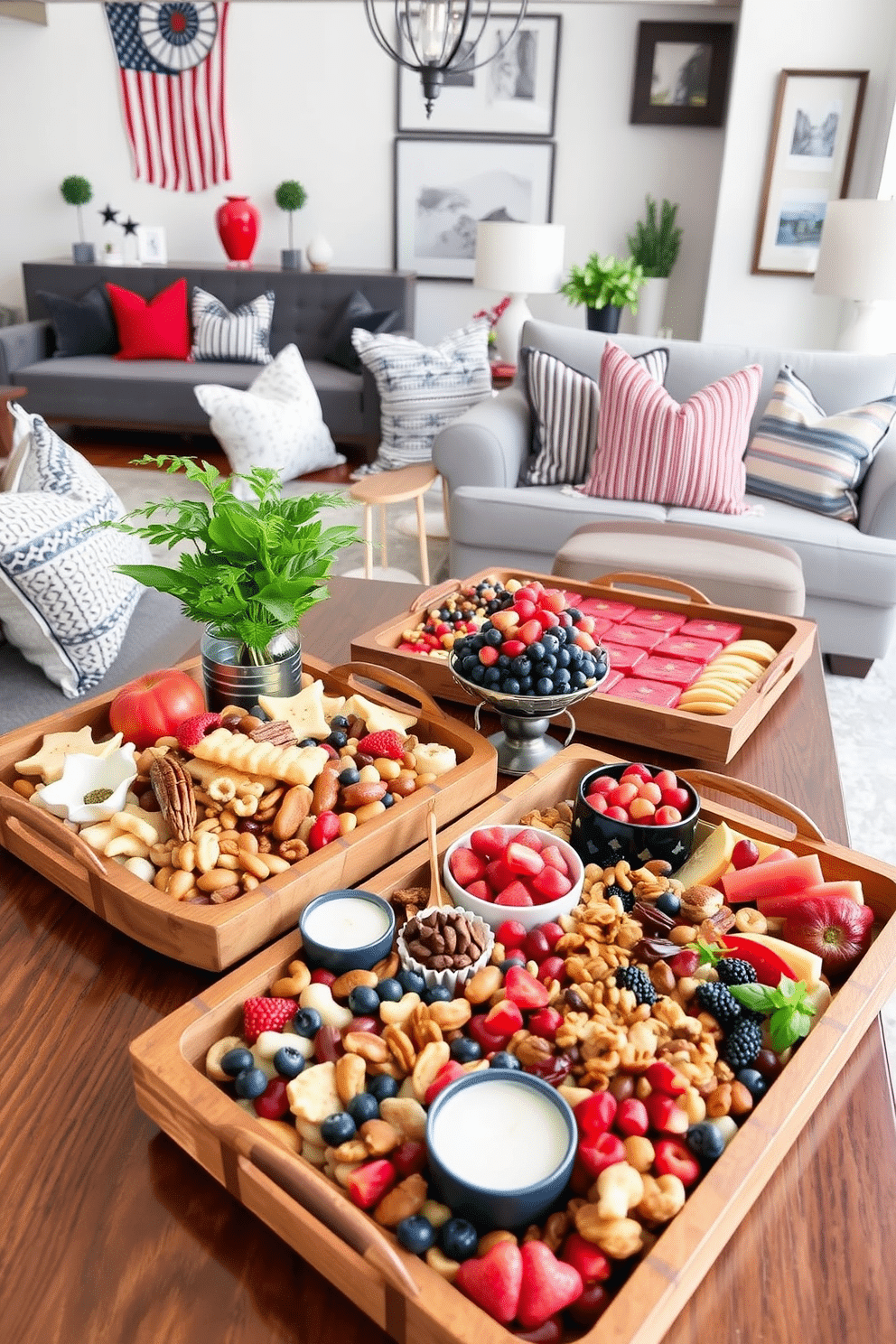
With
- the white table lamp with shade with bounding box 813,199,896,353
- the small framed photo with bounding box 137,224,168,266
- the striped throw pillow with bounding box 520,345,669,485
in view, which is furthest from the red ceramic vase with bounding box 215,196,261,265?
the white table lamp with shade with bounding box 813,199,896,353

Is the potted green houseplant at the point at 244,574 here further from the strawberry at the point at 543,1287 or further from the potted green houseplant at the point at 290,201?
the potted green houseplant at the point at 290,201

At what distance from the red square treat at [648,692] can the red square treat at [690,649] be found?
0.42 ft

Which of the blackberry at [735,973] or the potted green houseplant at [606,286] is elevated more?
the potted green houseplant at [606,286]

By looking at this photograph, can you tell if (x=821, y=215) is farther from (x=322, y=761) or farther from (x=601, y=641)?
(x=322, y=761)

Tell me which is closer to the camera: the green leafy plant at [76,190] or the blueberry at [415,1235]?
the blueberry at [415,1235]

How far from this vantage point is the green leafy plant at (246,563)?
123cm

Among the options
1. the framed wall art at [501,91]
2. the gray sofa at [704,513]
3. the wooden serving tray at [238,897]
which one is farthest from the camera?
the framed wall art at [501,91]

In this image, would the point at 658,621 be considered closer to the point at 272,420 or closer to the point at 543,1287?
the point at 543,1287

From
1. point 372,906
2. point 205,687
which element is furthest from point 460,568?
point 372,906

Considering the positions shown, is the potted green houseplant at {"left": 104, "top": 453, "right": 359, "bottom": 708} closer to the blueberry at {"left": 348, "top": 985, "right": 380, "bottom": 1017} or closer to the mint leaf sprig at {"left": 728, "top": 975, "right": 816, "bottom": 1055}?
the blueberry at {"left": 348, "top": 985, "right": 380, "bottom": 1017}

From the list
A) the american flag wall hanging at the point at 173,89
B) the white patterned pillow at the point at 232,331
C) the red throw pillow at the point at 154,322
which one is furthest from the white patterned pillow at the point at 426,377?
the american flag wall hanging at the point at 173,89

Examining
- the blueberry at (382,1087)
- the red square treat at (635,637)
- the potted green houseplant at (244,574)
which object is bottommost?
the red square treat at (635,637)

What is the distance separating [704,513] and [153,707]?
2.33m

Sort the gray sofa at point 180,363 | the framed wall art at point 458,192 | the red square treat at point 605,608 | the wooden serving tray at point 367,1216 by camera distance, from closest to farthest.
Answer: the wooden serving tray at point 367,1216 → the red square treat at point 605,608 → the gray sofa at point 180,363 → the framed wall art at point 458,192
